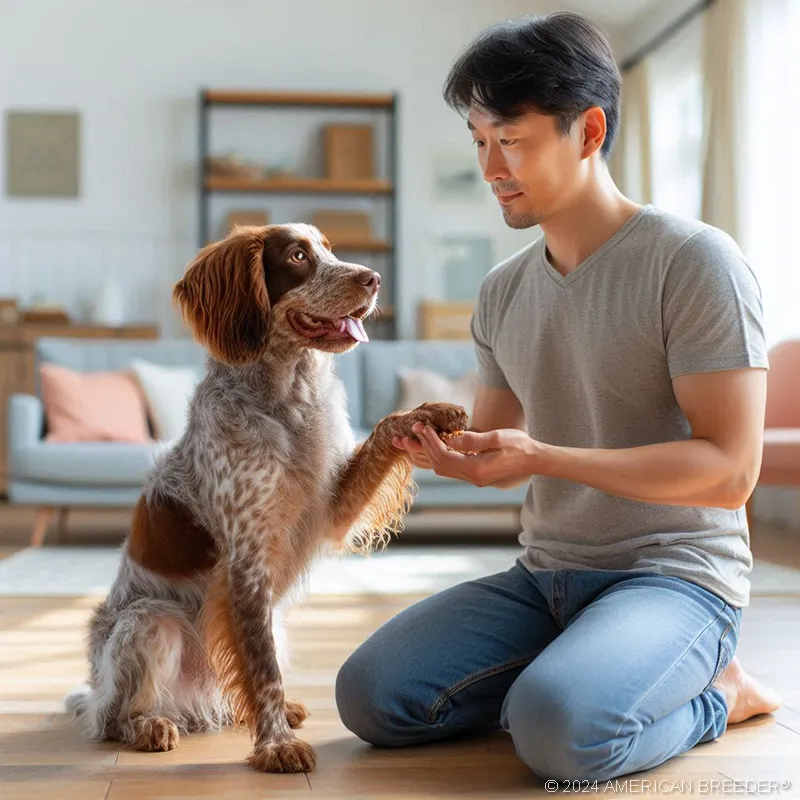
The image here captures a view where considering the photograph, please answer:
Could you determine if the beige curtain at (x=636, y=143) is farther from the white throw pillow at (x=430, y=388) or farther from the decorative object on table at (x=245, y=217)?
the white throw pillow at (x=430, y=388)

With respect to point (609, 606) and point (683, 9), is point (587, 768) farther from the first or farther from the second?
point (683, 9)

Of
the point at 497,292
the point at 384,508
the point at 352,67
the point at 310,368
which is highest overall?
the point at 352,67

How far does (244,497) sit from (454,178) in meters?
7.06

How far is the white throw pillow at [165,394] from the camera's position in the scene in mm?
5273

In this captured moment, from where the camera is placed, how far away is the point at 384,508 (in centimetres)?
216

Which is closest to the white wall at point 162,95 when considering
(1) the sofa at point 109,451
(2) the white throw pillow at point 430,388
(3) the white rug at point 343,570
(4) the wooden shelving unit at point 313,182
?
(4) the wooden shelving unit at point 313,182

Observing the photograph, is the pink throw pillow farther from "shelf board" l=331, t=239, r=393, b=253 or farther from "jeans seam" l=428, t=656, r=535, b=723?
"jeans seam" l=428, t=656, r=535, b=723

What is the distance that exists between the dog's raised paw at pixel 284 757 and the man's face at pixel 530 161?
952 millimetres

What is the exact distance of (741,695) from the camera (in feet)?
6.77

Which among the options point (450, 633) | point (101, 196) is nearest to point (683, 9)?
Answer: point (101, 196)

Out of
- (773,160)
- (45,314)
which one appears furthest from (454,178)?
(45,314)

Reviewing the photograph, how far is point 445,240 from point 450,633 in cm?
693

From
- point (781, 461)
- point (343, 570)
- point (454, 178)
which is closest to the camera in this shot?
point (781, 461)

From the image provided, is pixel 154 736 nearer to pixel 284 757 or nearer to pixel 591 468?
pixel 284 757
